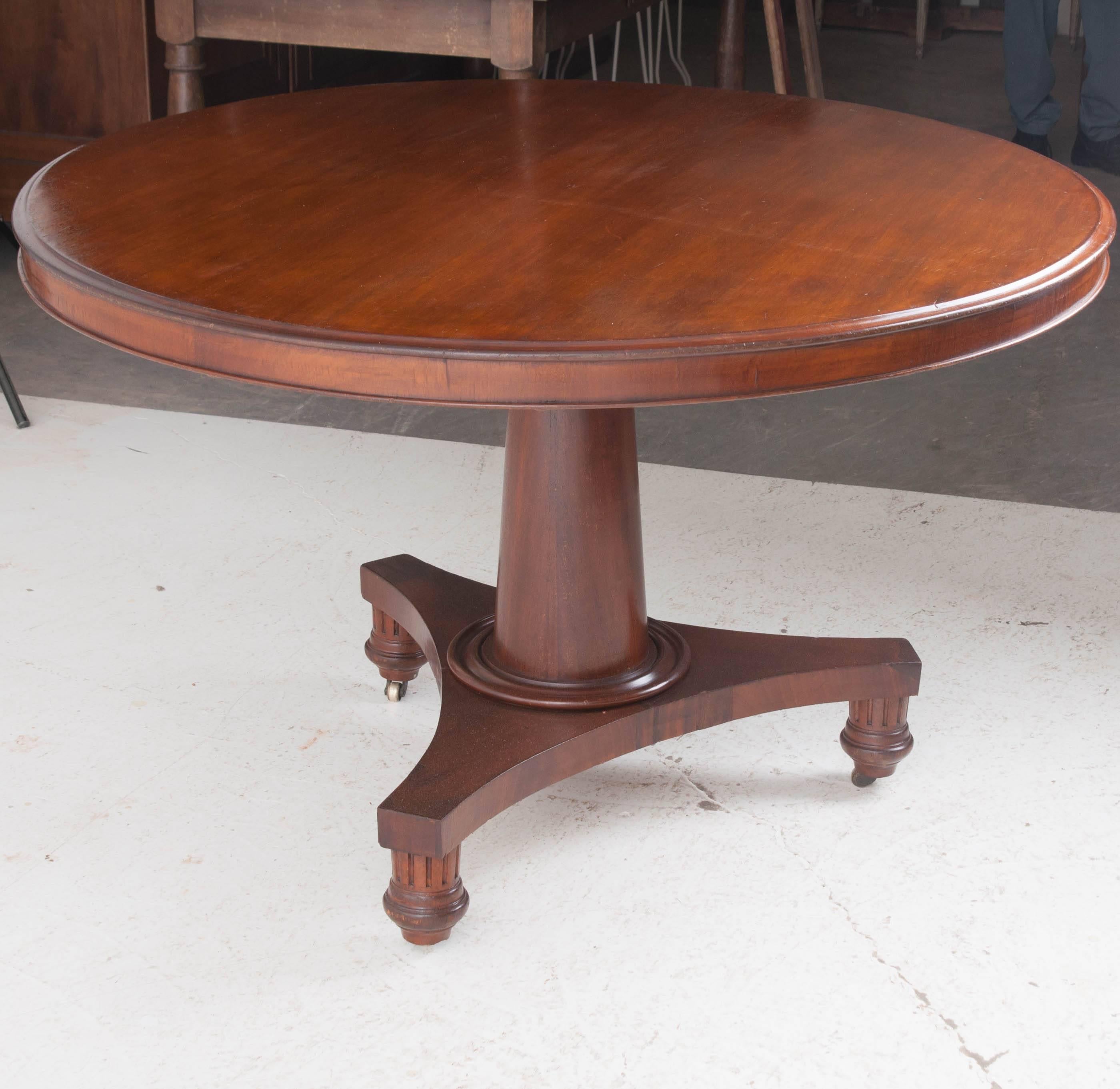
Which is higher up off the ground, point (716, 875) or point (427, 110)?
point (427, 110)

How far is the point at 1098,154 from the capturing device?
3947 mm

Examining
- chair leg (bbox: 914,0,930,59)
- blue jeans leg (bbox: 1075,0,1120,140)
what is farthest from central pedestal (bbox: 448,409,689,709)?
chair leg (bbox: 914,0,930,59)

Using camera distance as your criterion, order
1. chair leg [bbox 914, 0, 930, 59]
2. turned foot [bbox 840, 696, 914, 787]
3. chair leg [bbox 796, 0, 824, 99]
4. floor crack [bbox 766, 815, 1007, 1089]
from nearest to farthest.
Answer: floor crack [bbox 766, 815, 1007, 1089], turned foot [bbox 840, 696, 914, 787], chair leg [bbox 796, 0, 824, 99], chair leg [bbox 914, 0, 930, 59]

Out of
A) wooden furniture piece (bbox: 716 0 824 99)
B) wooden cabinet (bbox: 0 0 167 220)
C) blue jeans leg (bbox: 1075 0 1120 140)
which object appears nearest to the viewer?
wooden furniture piece (bbox: 716 0 824 99)

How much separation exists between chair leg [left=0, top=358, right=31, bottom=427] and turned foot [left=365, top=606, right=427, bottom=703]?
3.19ft

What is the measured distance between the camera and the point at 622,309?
0.96m

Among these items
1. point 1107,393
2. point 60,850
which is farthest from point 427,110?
point 1107,393

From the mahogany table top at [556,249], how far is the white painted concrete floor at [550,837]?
0.55 m

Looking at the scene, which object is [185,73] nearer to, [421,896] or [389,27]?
[389,27]

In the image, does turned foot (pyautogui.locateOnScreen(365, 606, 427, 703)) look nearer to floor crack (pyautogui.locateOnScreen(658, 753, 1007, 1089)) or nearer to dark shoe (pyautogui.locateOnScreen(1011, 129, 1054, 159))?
floor crack (pyautogui.locateOnScreen(658, 753, 1007, 1089))

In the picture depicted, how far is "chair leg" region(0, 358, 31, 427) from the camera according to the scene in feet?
A: 7.36

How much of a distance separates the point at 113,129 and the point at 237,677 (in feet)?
6.38

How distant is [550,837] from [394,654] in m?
0.32

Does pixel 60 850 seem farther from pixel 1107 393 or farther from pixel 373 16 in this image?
pixel 1107 393
